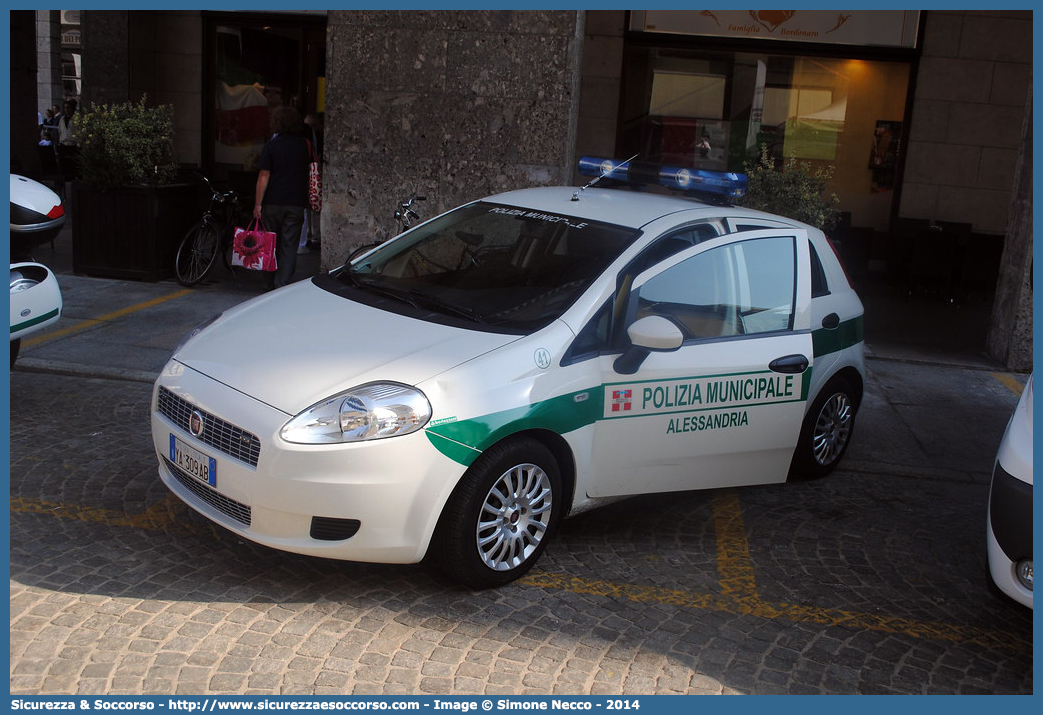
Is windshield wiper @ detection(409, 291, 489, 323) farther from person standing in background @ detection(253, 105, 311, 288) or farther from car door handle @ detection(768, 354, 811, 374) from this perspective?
person standing in background @ detection(253, 105, 311, 288)

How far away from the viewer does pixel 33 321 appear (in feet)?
20.5

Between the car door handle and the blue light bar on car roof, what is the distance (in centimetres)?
104

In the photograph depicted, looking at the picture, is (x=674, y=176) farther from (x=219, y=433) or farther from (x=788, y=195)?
(x=788, y=195)

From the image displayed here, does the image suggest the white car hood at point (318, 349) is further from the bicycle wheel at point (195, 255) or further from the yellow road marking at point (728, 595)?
A: the bicycle wheel at point (195, 255)

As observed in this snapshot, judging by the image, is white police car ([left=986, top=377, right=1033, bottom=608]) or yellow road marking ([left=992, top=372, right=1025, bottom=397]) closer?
white police car ([left=986, top=377, right=1033, bottom=608])

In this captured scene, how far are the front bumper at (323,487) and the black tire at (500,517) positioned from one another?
0.10 meters

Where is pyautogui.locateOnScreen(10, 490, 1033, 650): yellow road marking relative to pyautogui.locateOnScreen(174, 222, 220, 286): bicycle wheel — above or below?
below

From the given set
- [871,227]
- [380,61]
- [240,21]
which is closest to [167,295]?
[380,61]

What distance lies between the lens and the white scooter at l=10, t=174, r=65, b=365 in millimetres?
6160

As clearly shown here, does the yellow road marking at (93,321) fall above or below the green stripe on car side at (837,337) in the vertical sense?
below

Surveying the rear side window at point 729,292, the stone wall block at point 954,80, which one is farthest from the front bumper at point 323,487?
the stone wall block at point 954,80

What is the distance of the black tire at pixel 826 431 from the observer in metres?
5.86

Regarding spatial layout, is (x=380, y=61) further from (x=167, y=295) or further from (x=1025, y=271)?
(x=1025, y=271)

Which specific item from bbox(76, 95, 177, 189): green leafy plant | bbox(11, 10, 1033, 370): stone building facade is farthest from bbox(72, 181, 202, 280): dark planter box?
bbox(11, 10, 1033, 370): stone building facade
